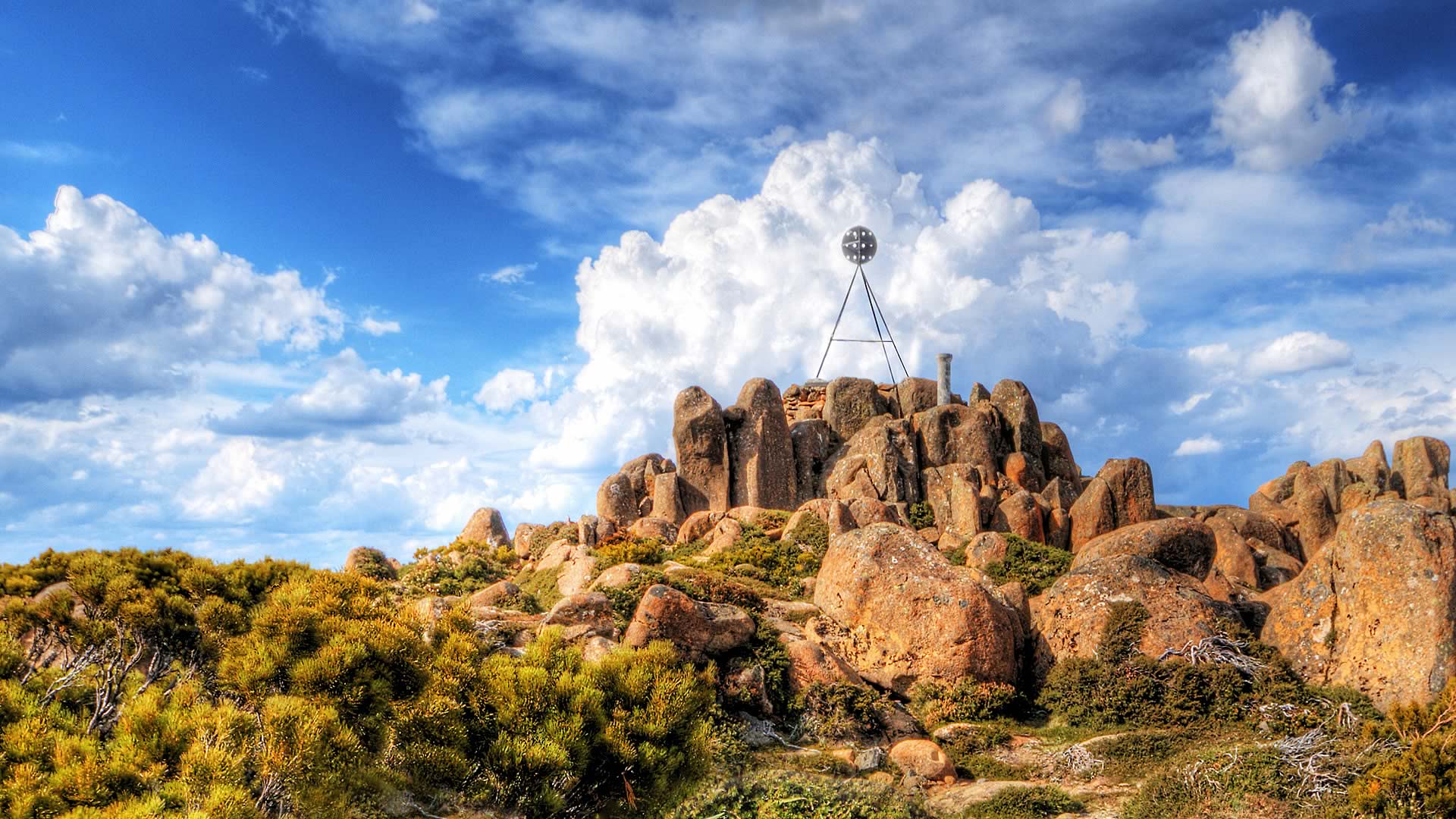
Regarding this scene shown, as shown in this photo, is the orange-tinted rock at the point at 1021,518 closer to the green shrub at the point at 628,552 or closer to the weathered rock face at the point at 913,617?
the green shrub at the point at 628,552

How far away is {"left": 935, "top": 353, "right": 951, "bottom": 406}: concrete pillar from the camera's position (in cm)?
5838

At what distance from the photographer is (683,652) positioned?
73.7 feet

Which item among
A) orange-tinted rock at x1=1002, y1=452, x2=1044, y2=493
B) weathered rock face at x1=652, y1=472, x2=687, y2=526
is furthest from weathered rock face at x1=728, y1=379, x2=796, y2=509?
orange-tinted rock at x1=1002, y1=452, x2=1044, y2=493

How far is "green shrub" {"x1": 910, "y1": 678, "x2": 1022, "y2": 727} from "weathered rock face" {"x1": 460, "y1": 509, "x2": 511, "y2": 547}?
91.3 ft

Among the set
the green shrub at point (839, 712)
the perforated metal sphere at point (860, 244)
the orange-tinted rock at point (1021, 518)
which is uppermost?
the perforated metal sphere at point (860, 244)

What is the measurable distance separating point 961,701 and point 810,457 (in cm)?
2811

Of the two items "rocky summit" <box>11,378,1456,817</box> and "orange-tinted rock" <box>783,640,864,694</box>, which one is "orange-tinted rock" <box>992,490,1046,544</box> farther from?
"orange-tinted rock" <box>783,640,864,694</box>

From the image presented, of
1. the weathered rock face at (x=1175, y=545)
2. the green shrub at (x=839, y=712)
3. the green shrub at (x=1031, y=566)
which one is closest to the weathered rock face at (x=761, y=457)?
the green shrub at (x=1031, y=566)

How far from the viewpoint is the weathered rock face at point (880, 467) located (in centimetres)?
4688

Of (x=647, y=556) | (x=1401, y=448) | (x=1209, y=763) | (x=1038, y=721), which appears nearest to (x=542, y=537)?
(x=647, y=556)

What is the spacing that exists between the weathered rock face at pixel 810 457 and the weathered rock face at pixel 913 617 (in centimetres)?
2348

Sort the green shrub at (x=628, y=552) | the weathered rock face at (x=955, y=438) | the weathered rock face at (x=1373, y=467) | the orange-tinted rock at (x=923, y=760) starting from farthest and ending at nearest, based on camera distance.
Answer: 1. the weathered rock face at (x=1373, y=467)
2. the weathered rock face at (x=955, y=438)
3. the green shrub at (x=628, y=552)
4. the orange-tinted rock at (x=923, y=760)

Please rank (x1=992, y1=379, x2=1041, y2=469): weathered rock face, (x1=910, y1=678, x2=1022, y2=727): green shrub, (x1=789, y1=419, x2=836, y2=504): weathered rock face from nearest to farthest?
(x1=910, y1=678, x2=1022, y2=727): green shrub → (x1=789, y1=419, x2=836, y2=504): weathered rock face → (x1=992, y1=379, x2=1041, y2=469): weathered rock face

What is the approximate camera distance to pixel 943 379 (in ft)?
192
